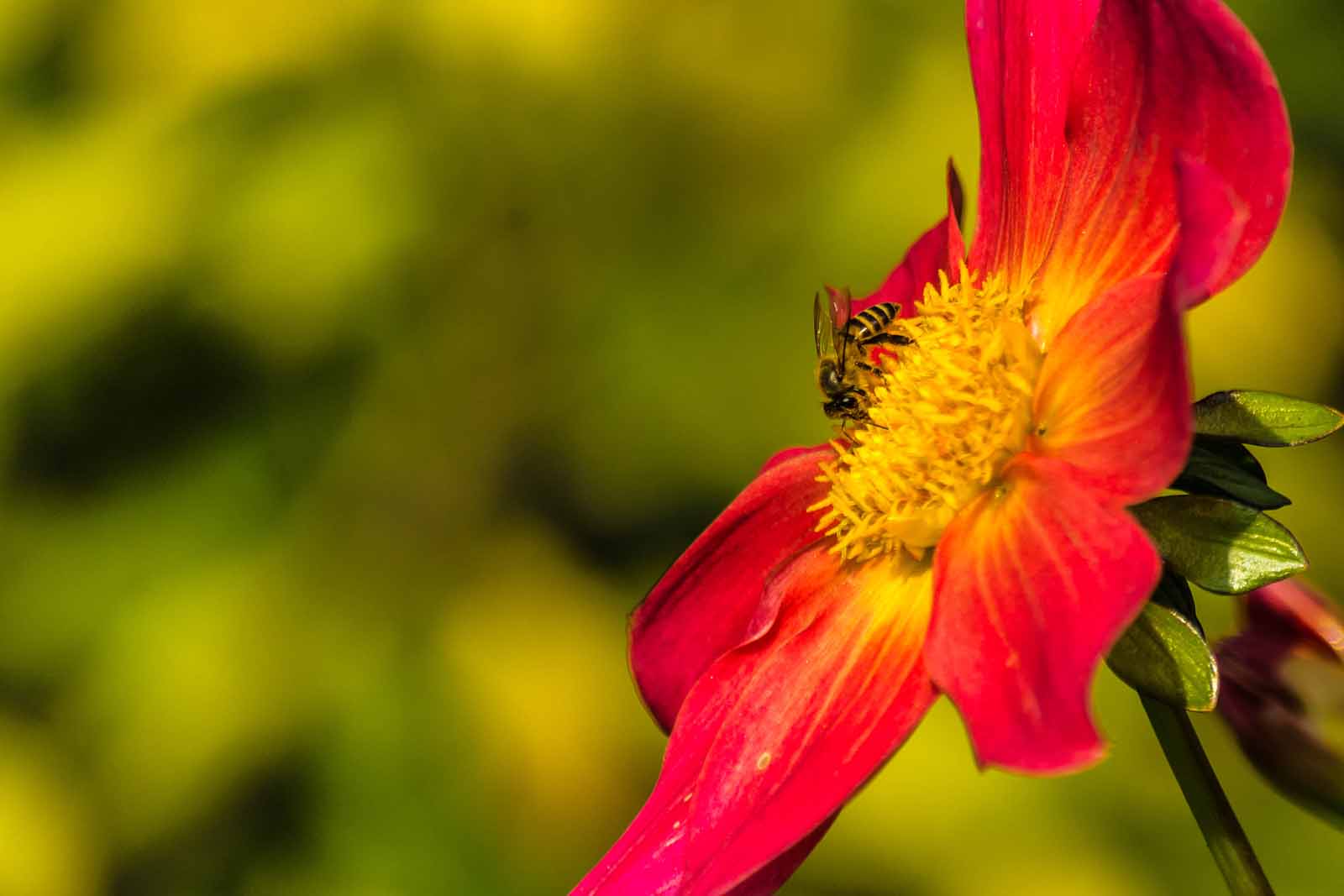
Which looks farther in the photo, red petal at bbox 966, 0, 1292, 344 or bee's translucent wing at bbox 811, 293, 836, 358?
bee's translucent wing at bbox 811, 293, 836, 358

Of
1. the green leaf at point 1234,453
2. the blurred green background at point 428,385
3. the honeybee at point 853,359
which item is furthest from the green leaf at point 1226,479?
the blurred green background at point 428,385

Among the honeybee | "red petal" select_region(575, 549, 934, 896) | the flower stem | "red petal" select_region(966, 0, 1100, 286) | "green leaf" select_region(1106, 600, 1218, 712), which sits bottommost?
the flower stem

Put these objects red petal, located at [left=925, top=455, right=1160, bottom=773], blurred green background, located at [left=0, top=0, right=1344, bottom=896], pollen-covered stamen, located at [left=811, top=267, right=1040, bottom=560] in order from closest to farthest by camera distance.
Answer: red petal, located at [left=925, top=455, right=1160, bottom=773] < pollen-covered stamen, located at [left=811, top=267, right=1040, bottom=560] < blurred green background, located at [left=0, top=0, right=1344, bottom=896]

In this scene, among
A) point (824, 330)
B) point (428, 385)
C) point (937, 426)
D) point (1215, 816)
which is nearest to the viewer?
point (1215, 816)

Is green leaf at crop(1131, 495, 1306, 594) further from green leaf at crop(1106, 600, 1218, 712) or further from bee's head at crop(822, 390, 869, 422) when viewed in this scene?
bee's head at crop(822, 390, 869, 422)

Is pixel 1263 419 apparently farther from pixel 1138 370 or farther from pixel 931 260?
pixel 931 260

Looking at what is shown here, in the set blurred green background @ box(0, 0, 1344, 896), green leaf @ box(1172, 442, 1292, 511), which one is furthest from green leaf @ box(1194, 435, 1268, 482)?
blurred green background @ box(0, 0, 1344, 896)

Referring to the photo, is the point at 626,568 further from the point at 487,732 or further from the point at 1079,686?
the point at 1079,686

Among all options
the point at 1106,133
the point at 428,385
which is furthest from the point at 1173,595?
the point at 428,385

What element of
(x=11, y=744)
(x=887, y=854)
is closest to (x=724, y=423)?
(x=887, y=854)
